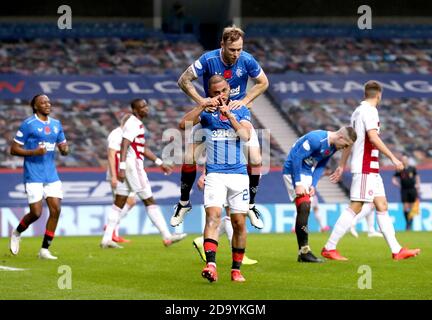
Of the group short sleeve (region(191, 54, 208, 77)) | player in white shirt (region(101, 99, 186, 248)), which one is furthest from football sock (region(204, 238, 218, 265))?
player in white shirt (region(101, 99, 186, 248))

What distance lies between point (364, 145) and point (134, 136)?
4.78 m

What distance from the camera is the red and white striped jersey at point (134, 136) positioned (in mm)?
18562

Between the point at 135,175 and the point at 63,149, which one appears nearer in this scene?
the point at 63,149

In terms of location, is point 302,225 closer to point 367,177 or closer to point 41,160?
point 367,177

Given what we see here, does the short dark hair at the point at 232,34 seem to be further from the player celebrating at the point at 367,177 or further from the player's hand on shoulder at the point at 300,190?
→ the player celebrating at the point at 367,177

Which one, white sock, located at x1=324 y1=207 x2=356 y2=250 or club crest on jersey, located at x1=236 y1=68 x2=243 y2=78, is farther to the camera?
white sock, located at x1=324 y1=207 x2=356 y2=250

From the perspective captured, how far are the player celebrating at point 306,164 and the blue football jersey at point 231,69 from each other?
220 centimetres

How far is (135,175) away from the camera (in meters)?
18.8

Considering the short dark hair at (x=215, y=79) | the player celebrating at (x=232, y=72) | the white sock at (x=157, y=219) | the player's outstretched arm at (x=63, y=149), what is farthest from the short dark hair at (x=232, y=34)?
the white sock at (x=157, y=219)

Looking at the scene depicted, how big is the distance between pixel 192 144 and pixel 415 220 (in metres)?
17.2

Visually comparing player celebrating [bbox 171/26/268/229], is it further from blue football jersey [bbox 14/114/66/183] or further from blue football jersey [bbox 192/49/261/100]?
blue football jersey [bbox 14/114/66/183]

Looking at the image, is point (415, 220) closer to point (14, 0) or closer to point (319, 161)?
point (319, 161)

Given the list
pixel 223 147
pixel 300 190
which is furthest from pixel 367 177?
pixel 223 147

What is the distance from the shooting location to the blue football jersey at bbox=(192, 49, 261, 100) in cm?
1273
